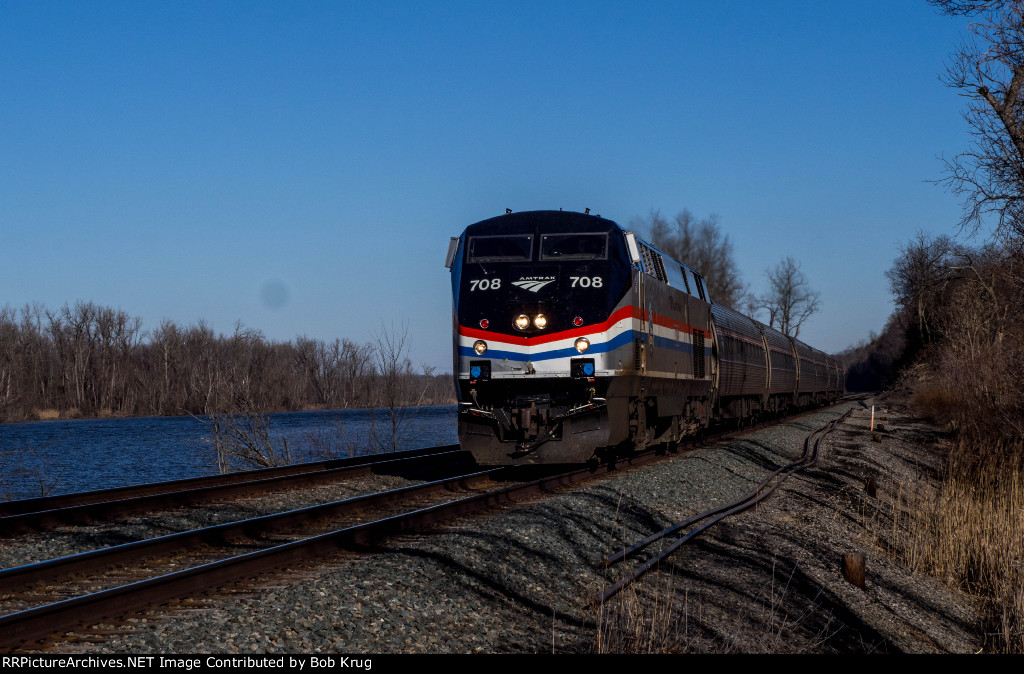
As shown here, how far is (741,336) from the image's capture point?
76.7ft

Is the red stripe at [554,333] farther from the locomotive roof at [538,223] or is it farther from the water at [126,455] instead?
the water at [126,455]

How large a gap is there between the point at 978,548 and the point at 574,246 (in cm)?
646

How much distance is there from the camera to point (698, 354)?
1741cm

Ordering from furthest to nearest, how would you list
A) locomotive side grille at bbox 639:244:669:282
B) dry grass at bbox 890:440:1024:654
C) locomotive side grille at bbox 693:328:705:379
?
locomotive side grille at bbox 693:328:705:379 < locomotive side grille at bbox 639:244:669:282 < dry grass at bbox 890:440:1024:654

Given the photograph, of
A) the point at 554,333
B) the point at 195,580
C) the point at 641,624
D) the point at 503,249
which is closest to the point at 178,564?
the point at 195,580

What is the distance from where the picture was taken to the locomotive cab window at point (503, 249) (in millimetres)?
12977

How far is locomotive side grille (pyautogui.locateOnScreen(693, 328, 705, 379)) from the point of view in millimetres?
17109

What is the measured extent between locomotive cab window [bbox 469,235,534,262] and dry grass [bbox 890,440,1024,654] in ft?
20.4

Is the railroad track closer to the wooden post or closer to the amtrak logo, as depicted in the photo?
the amtrak logo

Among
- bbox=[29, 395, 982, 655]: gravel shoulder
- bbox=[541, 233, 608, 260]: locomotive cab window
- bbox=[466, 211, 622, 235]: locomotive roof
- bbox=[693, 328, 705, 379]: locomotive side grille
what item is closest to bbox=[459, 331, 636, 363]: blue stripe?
bbox=[541, 233, 608, 260]: locomotive cab window

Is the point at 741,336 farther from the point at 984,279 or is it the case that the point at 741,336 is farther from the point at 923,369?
the point at 923,369

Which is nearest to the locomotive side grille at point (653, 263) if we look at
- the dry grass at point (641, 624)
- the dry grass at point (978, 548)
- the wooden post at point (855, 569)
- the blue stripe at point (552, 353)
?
the blue stripe at point (552, 353)

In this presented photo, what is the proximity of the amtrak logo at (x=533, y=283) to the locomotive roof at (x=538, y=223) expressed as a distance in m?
0.85

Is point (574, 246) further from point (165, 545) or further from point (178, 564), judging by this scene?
point (178, 564)
